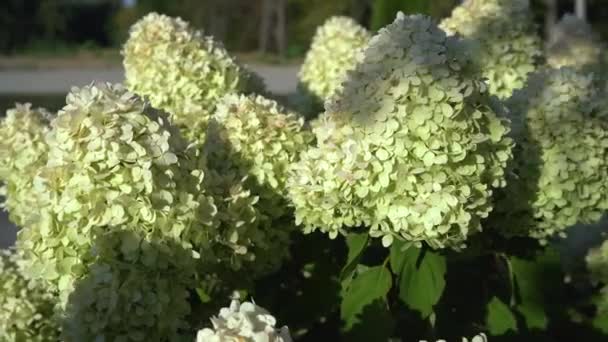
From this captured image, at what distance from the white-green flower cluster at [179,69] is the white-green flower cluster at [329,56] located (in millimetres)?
389

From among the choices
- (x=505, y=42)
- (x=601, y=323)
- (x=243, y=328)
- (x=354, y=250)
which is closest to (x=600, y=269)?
(x=601, y=323)

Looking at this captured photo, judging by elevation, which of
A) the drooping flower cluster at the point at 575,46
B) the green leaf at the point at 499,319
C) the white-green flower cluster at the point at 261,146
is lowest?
the green leaf at the point at 499,319

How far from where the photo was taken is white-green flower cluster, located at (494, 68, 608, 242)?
1.51 metres

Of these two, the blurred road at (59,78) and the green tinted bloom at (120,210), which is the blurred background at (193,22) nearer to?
the blurred road at (59,78)

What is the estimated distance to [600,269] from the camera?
6.09 ft

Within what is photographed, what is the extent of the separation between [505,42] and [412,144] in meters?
0.83

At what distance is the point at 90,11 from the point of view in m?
24.2

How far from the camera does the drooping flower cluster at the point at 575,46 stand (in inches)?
85.2

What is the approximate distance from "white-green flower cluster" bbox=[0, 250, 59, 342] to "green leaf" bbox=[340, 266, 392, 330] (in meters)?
0.55

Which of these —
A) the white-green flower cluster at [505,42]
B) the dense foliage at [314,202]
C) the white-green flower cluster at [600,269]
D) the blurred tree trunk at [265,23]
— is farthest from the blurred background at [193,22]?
the dense foliage at [314,202]

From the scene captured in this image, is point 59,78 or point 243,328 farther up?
point 243,328

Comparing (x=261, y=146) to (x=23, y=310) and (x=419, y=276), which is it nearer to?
(x=419, y=276)

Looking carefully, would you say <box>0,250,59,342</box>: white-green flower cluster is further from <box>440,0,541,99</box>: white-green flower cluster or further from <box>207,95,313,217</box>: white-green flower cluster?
<box>440,0,541,99</box>: white-green flower cluster

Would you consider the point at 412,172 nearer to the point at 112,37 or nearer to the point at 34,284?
the point at 34,284
